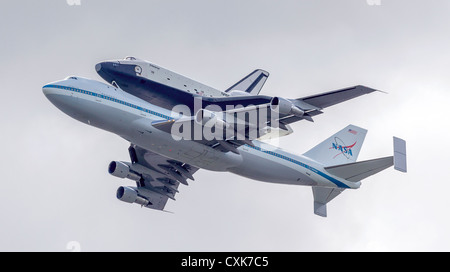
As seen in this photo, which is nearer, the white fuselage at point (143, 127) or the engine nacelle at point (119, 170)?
the white fuselage at point (143, 127)

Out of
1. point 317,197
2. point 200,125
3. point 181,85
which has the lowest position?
point 317,197

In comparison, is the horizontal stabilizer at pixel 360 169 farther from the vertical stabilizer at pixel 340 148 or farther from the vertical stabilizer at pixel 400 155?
the vertical stabilizer at pixel 340 148

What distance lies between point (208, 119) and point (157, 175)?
1214 cm

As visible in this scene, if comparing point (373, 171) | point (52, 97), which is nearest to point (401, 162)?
point (373, 171)

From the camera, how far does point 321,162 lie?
181 ft

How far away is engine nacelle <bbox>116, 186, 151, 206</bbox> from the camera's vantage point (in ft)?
179

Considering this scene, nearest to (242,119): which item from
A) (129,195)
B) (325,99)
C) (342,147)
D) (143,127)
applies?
(325,99)

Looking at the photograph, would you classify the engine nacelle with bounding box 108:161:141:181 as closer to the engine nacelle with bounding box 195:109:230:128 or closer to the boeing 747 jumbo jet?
the boeing 747 jumbo jet

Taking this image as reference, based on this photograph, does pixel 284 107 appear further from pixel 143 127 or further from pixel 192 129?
pixel 143 127

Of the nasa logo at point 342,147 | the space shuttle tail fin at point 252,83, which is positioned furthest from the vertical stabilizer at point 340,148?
the space shuttle tail fin at point 252,83

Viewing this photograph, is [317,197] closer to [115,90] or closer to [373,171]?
[373,171]

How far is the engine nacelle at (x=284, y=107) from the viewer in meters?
43.8

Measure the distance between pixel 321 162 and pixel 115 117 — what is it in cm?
1871

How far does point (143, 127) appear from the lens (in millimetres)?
44719
